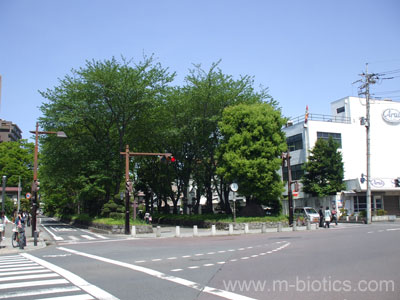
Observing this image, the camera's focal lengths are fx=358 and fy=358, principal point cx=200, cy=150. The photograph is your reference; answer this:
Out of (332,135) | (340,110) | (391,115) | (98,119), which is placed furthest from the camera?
(340,110)

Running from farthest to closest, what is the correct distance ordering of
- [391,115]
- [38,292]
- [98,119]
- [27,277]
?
[391,115] < [98,119] < [27,277] < [38,292]

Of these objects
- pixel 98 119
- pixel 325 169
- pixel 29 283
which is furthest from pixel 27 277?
pixel 325 169

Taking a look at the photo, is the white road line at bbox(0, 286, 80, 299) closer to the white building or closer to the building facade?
the white building

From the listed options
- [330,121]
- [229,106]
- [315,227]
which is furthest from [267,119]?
[330,121]

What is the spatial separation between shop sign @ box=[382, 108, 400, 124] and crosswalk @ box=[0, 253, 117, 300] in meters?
50.7

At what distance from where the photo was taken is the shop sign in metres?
50.5

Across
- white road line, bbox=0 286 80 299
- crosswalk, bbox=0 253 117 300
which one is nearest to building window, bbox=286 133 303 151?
crosswalk, bbox=0 253 117 300

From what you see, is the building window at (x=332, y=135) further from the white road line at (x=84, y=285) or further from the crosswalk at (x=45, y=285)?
the crosswalk at (x=45, y=285)

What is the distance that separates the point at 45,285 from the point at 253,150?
2476 centimetres

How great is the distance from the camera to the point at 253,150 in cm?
3133

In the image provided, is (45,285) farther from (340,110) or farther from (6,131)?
(6,131)

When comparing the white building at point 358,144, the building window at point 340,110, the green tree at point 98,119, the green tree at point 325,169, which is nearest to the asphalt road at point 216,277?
the green tree at point 98,119

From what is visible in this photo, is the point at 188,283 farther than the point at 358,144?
No

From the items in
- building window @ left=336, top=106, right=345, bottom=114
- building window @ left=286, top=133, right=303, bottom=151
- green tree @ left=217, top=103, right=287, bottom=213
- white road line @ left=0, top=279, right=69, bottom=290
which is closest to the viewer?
white road line @ left=0, top=279, right=69, bottom=290
